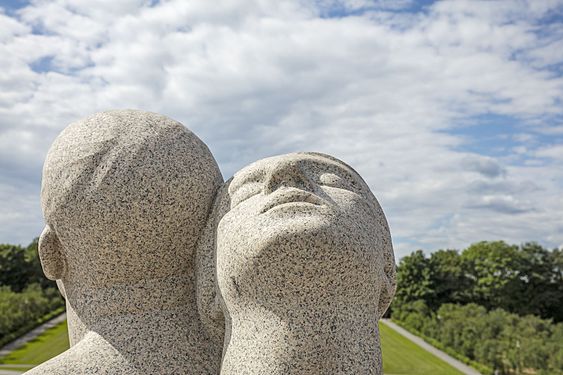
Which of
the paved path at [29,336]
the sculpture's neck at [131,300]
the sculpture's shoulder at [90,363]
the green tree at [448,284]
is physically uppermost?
the sculpture's neck at [131,300]

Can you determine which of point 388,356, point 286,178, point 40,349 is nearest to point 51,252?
point 286,178

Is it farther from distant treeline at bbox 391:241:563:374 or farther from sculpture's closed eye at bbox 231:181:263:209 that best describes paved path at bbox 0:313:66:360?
sculpture's closed eye at bbox 231:181:263:209

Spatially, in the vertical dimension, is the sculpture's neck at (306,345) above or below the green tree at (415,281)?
above

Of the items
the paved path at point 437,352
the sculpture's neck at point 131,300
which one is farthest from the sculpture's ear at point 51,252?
the paved path at point 437,352

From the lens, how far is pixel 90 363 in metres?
4.64

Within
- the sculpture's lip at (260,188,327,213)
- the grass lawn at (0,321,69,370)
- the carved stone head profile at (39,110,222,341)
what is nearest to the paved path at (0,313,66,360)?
the grass lawn at (0,321,69,370)

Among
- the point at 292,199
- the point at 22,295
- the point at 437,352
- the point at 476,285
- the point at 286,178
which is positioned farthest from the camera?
the point at 476,285

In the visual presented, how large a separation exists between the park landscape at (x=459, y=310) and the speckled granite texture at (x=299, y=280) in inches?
868

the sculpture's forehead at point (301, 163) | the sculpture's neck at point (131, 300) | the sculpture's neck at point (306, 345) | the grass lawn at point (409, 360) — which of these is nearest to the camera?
the sculpture's neck at point (306, 345)

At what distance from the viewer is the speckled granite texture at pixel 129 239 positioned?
4.73 meters

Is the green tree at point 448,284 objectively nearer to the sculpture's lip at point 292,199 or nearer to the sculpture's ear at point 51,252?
the sculpture's ear at point 51,252

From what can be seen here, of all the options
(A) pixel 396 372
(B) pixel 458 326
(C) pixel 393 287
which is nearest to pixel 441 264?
(B) pixel 458 326

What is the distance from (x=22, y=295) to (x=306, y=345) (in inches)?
1535

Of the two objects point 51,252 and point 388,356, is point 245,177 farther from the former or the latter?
point 388,356
